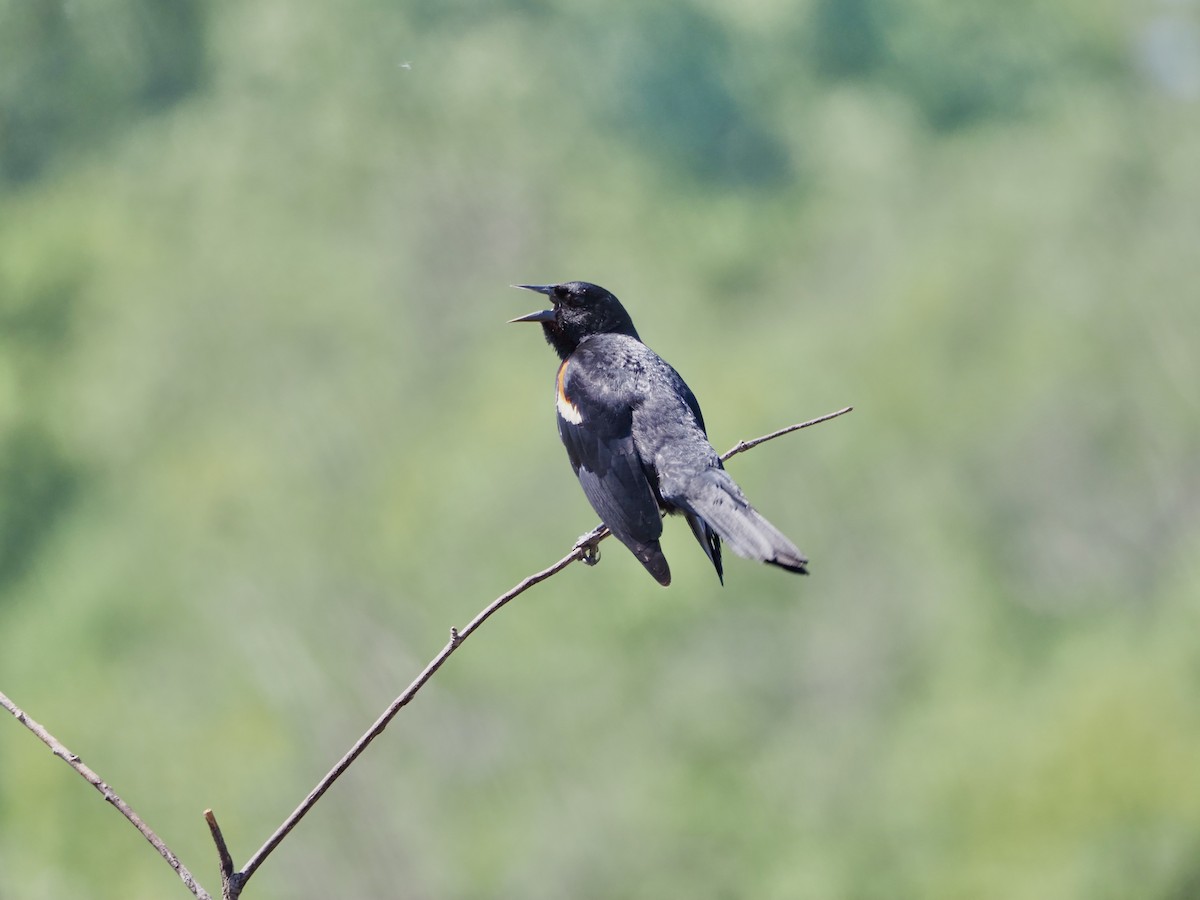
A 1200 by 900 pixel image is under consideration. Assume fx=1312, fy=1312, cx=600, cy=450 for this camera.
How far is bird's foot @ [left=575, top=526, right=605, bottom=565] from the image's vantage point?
2730 millimetres

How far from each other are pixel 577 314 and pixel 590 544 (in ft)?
3.69

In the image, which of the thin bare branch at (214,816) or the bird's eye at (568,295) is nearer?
the thin bare branch at (214,816)

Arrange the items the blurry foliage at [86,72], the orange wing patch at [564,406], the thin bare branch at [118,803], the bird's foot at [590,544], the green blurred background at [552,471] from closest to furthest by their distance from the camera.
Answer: the thin bare branch at [118,803], the bird's foot at [590,544], the orange wing patch at [564,406], the green blurred background at [552,471], the blurry foliage at [86,72]

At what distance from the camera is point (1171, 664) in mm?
12312

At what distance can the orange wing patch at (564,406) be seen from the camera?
339 cm


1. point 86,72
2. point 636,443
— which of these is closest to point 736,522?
point 636,443

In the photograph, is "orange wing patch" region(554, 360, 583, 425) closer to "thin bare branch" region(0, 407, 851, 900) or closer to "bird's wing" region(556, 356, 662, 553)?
"bird's wing" region(556, 356, 662, 553)

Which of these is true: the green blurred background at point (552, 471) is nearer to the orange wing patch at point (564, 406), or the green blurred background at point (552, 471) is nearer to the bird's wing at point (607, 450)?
the orange wing patch at point (564, 406)

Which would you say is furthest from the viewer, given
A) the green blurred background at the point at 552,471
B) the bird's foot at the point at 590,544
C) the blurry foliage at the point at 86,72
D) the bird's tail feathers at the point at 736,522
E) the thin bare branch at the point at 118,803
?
the blurry foliage at the point at 86,72

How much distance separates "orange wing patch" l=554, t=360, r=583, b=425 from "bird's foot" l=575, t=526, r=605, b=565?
1.15 feet

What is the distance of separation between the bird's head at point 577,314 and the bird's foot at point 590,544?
30.4 inches

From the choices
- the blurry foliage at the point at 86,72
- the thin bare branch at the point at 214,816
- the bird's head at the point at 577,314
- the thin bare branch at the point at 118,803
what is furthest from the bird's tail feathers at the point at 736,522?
the blurry foliage at the point at 86,72

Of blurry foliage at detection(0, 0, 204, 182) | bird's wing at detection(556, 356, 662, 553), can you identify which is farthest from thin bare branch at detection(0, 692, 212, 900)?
blurry foliage at detection(0, 0, 204, 182)

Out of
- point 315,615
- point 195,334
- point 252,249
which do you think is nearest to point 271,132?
point 252,249
